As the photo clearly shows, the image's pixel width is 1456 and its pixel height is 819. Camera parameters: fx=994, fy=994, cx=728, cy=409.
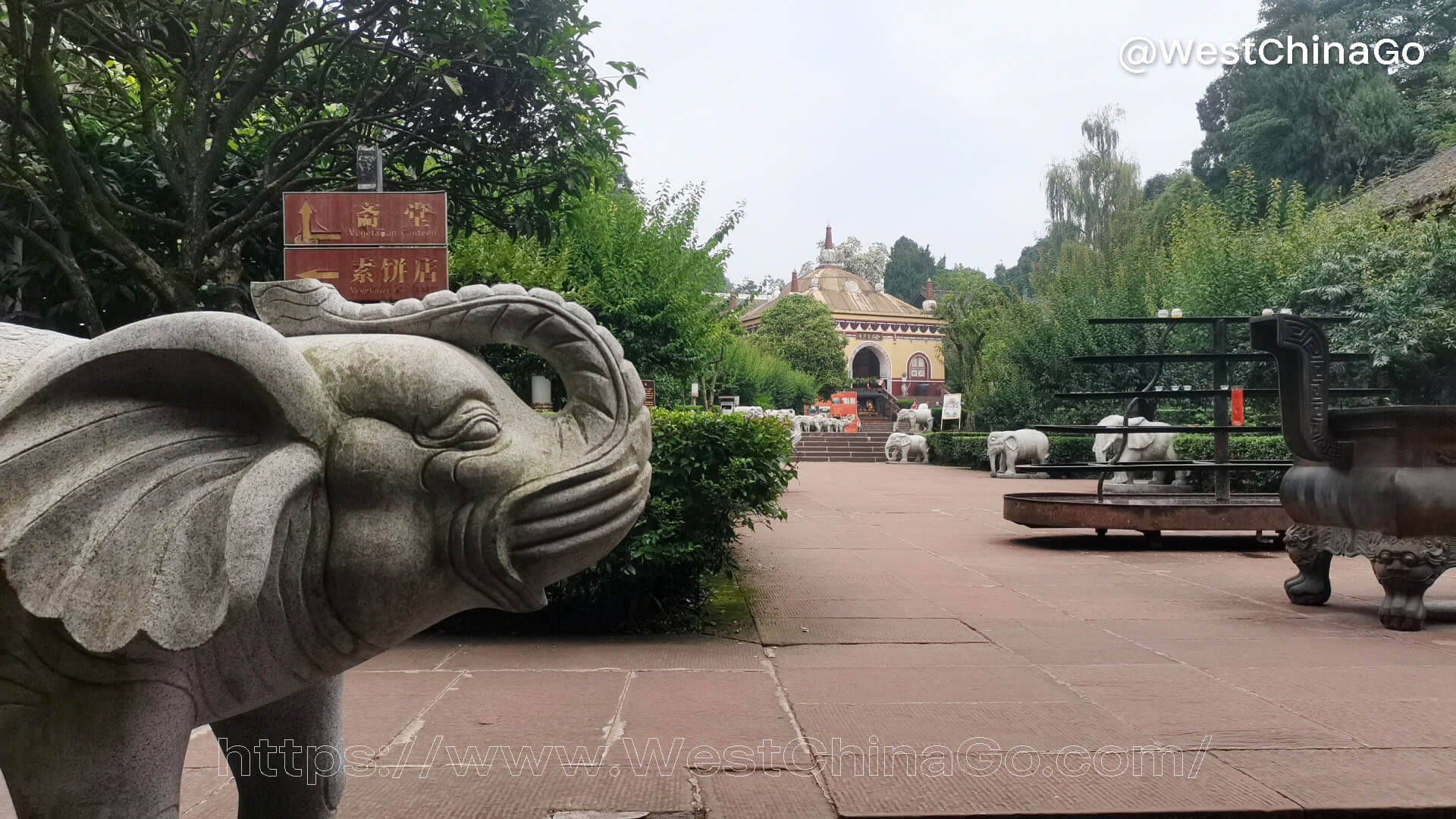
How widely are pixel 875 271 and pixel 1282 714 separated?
233 feet

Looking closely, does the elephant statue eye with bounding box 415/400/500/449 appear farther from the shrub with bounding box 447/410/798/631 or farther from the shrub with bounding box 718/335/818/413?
the shrub with bounding box 718/335/818/413

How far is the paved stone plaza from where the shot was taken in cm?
257

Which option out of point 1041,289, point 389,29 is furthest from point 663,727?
point 1041,289

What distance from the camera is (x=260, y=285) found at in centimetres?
159

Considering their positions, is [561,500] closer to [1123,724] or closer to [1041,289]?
[1123,724]

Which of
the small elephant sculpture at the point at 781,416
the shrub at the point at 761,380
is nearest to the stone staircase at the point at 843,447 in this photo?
the shrub at the point at 761,380

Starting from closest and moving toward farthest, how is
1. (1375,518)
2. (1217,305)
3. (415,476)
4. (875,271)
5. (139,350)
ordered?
(139,350) → (415,476) → (1375,518) → (1217,305) → (875,271)

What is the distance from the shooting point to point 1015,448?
17875 mm

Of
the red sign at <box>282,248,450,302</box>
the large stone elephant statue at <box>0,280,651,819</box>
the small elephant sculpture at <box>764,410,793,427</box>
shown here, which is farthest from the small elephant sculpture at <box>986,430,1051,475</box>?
the large stone elephant statue at <box>0,280,651,819</box>

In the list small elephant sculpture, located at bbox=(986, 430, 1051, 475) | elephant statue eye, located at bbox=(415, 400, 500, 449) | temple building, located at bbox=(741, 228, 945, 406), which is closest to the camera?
elephant statue eye, located at bbox=(415, 400, 500, 449)

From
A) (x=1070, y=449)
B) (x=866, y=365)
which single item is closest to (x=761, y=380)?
(x=1070, y=449)

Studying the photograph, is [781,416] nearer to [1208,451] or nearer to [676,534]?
[1208,451]

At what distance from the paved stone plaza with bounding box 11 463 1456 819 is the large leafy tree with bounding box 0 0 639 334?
3721 mm

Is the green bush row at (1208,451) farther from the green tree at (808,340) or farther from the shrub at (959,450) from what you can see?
the green tree at (808,340)
